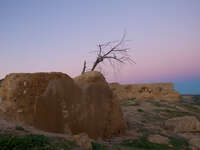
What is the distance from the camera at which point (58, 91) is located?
6512mm

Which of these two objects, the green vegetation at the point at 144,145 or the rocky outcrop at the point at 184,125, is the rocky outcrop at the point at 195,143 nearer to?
the green vegetation at the point at 144,145

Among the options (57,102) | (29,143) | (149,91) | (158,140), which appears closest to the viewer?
(29,143)

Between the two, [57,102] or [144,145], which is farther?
[144,145]

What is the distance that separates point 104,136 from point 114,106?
1.13 m

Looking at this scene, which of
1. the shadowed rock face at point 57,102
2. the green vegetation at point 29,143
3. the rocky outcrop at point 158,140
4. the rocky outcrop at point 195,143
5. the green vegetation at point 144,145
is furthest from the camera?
the rocky outcrop at point 195,143

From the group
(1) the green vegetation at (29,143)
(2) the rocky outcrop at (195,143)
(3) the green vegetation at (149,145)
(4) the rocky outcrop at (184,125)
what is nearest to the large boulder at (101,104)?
(3) the green vegetation at (149,145)

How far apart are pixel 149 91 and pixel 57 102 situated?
15340 mm

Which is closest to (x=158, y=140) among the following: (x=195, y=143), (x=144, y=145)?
(x=144, y=145)

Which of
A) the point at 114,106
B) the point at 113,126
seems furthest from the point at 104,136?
the point at 114,106

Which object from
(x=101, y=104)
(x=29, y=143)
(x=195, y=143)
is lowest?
(x=195, y=143)

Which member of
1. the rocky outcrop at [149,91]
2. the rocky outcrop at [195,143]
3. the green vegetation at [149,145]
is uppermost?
the rocky outcrop at [149,91]

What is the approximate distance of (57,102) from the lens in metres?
6.42

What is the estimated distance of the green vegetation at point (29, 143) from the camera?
3.83 meters

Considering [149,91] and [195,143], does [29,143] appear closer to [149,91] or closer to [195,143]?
[195,143]
